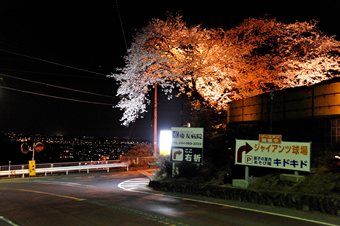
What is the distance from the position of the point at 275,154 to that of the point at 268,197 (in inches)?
81.2

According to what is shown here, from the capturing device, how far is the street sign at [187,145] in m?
15.6

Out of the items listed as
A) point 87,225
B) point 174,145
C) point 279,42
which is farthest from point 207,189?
point 279,42

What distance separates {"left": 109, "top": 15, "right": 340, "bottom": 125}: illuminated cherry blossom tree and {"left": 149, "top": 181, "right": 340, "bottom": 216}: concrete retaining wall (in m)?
9.39

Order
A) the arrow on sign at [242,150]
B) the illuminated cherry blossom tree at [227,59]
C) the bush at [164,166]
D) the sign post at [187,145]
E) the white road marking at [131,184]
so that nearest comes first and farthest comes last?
the arrow on sign at [242,150] < the sign post at [187,145] < the white road marking at [131,184] < the bush at [164,166] < the illuminated cherry blossom tree at [227,59]

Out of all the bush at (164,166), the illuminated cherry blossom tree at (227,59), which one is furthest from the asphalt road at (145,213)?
the illuminated cherry blossom tree at (227,59)

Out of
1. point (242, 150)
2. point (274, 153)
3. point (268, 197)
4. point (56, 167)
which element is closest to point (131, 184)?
point (242, 150)

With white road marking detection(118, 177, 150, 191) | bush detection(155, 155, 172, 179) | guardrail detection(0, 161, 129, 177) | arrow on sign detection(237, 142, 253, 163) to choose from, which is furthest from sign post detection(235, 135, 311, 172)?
guardrail detection(0, 161, 129, 177)

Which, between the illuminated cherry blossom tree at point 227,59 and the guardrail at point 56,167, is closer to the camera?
the illuminated cherry blossom tree at point 227,59

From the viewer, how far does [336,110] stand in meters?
14.7

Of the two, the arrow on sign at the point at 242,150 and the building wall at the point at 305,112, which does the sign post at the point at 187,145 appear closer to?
the arrow on sign at the point at 242,150

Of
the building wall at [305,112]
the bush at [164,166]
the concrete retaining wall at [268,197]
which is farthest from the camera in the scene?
the bush at [164,166]

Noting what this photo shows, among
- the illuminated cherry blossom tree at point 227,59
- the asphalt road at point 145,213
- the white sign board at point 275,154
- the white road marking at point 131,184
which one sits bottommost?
the white road marking at point 131,184

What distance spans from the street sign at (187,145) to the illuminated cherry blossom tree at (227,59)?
636 cm

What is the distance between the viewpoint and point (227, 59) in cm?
2200
